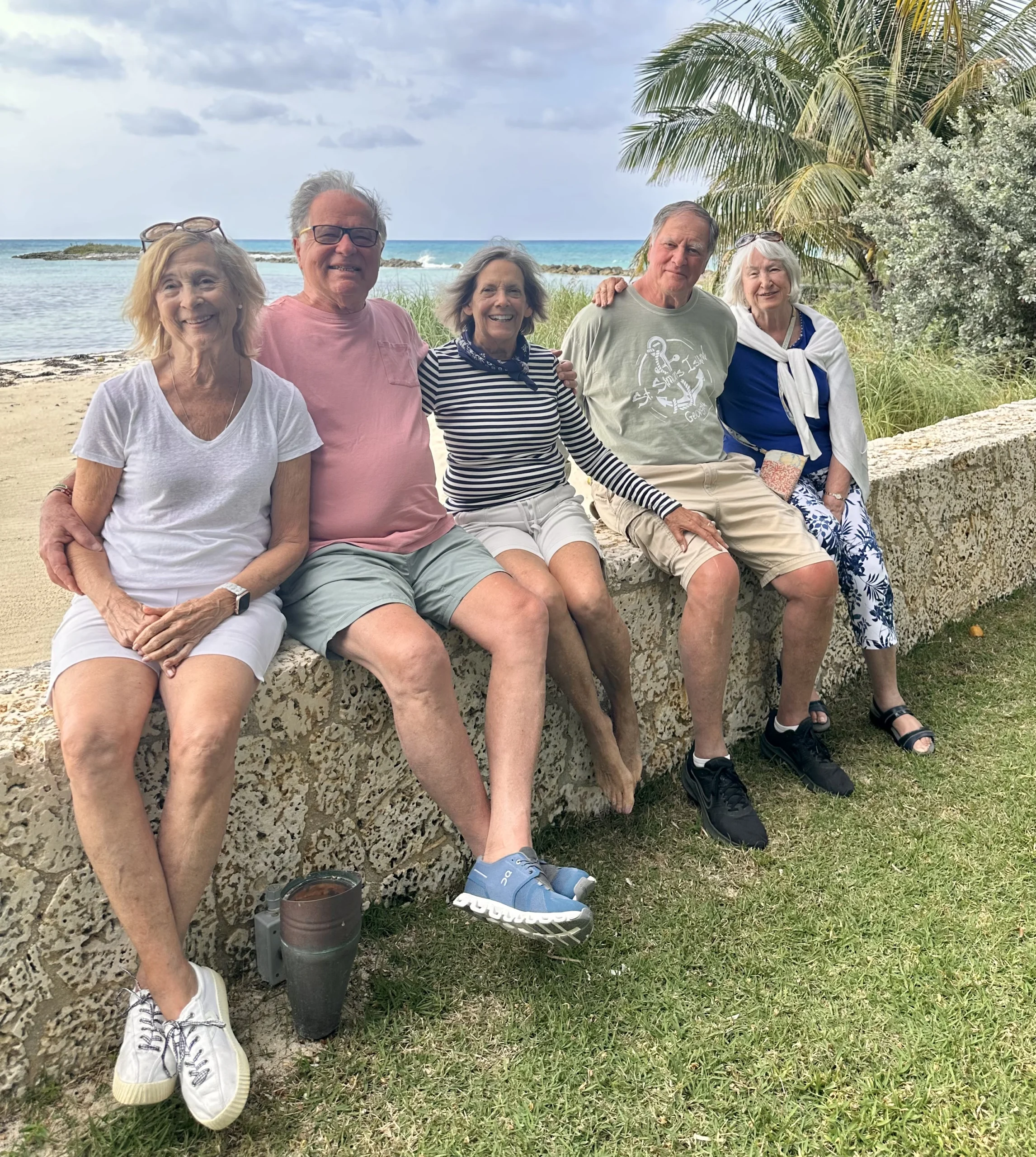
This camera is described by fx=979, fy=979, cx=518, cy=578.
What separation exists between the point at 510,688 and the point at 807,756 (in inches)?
53.5

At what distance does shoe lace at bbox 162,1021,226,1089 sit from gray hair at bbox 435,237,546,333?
1.97 meters

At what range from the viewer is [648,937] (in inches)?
97.4

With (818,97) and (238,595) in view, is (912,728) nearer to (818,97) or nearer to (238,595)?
(238,595)

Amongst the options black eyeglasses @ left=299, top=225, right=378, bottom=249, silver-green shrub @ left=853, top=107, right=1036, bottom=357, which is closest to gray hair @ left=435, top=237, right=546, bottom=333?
black eyeglasses @ left=299, top=225, right=378, bottom=249

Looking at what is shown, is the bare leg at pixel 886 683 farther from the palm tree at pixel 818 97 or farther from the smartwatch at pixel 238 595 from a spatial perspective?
the palm tree at pixel 818 97

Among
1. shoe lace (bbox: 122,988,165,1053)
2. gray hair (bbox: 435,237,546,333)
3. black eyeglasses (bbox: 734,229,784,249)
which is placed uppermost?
black eyeglasses (bbox: 734,229,784,249)

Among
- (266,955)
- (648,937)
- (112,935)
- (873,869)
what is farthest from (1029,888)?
(112,935)

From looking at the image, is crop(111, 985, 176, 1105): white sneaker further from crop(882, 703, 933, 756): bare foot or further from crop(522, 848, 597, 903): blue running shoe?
crop(882, 703, 933, 756): bare foot

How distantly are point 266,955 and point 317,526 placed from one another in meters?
1.04

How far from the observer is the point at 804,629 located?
10.5 ft

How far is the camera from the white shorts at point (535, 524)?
9.36ft

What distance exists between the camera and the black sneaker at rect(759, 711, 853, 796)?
10.4 feet

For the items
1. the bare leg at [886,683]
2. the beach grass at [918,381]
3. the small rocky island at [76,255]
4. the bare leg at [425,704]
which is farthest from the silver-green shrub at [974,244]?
the small rocky island at [76,255]

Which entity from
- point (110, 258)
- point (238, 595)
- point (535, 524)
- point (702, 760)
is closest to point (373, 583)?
point (238, 595)
